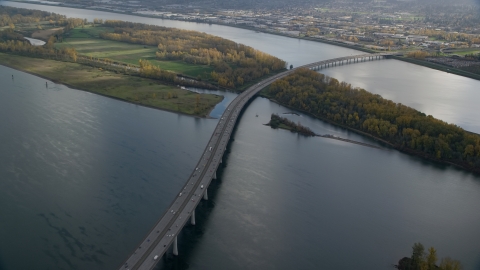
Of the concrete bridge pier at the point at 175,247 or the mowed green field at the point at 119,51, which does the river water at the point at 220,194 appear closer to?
the concrete bridge pier at the point at 175,247

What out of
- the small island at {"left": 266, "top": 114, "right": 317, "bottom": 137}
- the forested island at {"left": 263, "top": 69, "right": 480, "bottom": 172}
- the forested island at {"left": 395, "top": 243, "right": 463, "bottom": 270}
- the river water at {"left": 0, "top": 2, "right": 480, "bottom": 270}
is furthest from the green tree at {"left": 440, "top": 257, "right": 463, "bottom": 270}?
the small island at {"left": 266, "top": 114, "right": 317, "bottom": 137}

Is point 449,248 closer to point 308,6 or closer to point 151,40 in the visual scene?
point 151,40

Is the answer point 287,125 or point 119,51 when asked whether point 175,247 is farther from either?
point 119,51

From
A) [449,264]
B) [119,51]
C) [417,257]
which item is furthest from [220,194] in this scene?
[119,51]

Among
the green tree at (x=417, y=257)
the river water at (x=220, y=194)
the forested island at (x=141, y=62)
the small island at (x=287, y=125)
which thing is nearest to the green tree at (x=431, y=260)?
the green tree at (x=417, y=257)

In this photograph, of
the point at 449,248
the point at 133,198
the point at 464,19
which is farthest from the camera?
the point at 464,19

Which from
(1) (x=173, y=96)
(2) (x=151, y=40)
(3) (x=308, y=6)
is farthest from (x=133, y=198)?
(3) (x=308, y=6)

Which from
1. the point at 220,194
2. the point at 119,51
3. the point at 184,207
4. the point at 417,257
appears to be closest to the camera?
→ the point at 417,257
